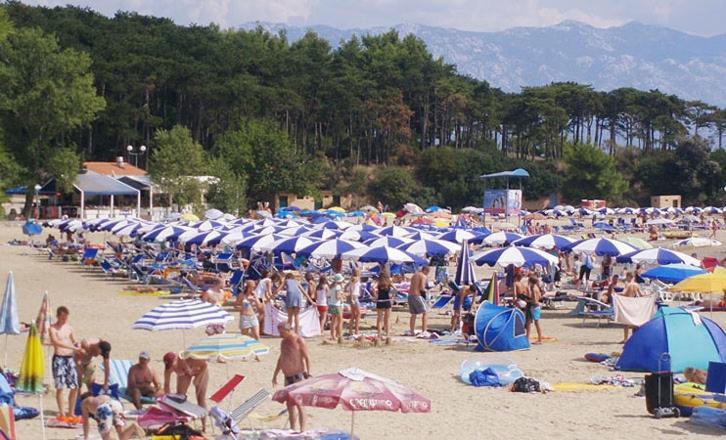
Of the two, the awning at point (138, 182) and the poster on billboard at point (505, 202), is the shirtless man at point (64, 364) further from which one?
the poster on billboard at point (505, 202)

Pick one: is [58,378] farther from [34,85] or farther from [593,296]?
[34,85]

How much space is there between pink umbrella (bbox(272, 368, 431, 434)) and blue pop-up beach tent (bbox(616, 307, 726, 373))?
5346 mm

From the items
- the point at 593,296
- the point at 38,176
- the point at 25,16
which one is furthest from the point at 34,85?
the point at 593,296

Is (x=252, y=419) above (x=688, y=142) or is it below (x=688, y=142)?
below

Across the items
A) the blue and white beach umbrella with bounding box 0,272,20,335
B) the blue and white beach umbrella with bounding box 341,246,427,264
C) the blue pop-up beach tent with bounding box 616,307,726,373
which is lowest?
the blue pop-up beach tent with bounding box 616,307,726,373

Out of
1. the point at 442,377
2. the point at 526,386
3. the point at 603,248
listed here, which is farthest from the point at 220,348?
the point at 603,248

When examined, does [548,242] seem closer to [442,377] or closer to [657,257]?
[657,257]

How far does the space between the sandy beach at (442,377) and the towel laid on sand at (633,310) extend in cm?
65

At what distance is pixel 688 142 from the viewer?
87.2m

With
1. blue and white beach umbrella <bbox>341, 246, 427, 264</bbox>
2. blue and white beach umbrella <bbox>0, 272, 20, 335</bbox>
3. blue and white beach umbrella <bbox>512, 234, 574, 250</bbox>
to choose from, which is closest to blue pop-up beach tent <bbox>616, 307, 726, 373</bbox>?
blue and white beach umbrella <bbox>341, 246, 427, 264</bbox>

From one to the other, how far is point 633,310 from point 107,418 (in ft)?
32.2

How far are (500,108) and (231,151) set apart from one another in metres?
36.1

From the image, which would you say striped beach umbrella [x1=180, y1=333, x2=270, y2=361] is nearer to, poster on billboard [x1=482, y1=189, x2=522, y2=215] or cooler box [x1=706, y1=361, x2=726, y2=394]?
cooler box [x1=706, y1=361, x2=726, y2=394]

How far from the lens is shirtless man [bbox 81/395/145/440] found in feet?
29.5
